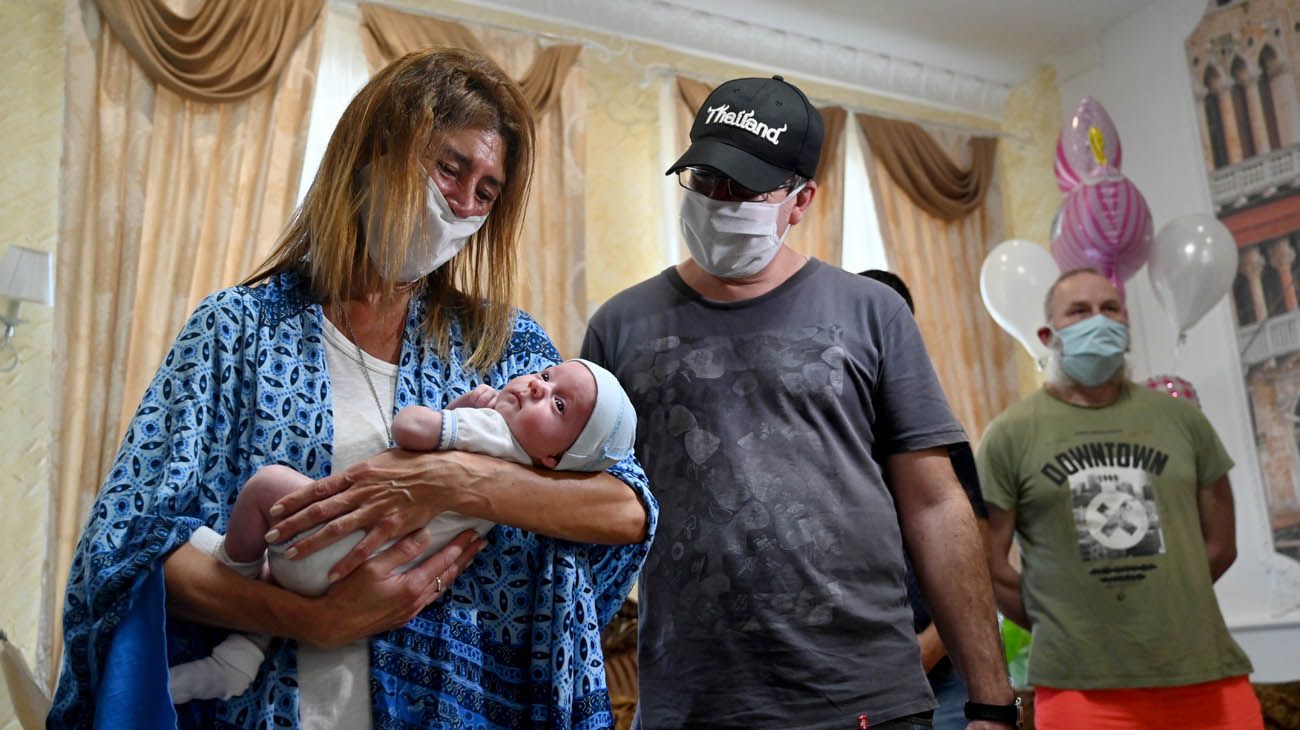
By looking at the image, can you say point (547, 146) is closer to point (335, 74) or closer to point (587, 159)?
point (587, 159)

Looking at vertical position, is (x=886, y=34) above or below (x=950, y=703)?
above

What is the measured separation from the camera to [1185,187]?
Answer: 18.5 feet

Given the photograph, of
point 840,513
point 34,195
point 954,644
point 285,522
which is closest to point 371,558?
point 285,522

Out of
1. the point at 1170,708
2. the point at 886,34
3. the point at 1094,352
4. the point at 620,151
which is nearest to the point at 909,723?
the point at 1170,708

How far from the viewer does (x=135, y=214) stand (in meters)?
4.53

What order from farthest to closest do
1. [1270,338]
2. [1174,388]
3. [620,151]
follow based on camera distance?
[620,151]
[1270,338]
[1174,388]

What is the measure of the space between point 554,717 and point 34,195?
4043mm

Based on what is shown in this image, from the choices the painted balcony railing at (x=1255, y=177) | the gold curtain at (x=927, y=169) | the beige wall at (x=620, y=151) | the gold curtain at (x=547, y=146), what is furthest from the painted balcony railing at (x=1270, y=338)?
the gold curtain at (x=547, y=146)

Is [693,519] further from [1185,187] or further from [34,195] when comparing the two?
[1185,187]

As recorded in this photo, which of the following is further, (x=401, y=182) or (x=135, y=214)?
(x=135, y=214)

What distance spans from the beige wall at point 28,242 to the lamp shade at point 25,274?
309 millimetres

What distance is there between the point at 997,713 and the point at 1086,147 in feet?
11.2

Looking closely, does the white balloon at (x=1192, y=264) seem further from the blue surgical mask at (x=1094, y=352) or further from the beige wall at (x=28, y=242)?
the beige wall at (x=28, y=242)

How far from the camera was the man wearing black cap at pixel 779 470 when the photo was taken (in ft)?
5.65
